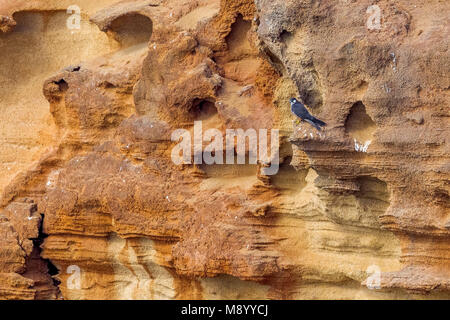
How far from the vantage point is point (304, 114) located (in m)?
6.89

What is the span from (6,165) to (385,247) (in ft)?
13.2

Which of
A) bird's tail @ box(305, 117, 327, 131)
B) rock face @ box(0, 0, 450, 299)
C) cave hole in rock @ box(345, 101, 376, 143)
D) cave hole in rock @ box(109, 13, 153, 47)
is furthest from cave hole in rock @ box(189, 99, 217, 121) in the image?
cave hole in rock @ box(345, 101, 376, 143)

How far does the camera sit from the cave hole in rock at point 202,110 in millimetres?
8109

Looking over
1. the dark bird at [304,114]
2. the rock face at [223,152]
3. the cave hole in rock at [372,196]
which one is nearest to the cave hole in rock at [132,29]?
the rock face at [223,152]

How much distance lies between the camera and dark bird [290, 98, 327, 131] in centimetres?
687

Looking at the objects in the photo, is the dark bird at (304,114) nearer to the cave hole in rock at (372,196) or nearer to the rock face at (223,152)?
the rock face at (223,152)

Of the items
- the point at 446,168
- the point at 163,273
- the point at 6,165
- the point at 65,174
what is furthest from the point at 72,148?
the point at 446,168

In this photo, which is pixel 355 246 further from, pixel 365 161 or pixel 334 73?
pixel 334 73

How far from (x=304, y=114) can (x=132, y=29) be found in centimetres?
275

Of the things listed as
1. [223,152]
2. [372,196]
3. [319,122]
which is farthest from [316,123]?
[223,152]

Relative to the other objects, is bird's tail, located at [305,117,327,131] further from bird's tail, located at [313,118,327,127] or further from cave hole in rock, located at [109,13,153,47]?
cave hole in rock, located at [109,13,153,47]

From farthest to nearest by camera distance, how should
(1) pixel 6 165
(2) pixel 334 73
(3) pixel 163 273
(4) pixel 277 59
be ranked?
1. (1) pixel 6 165
2. (3) pixel 163 273
3. (4) pixel 277 59
4. (2) pixel 334 73

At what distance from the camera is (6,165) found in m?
9.40

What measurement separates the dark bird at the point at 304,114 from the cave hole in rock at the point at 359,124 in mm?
188
